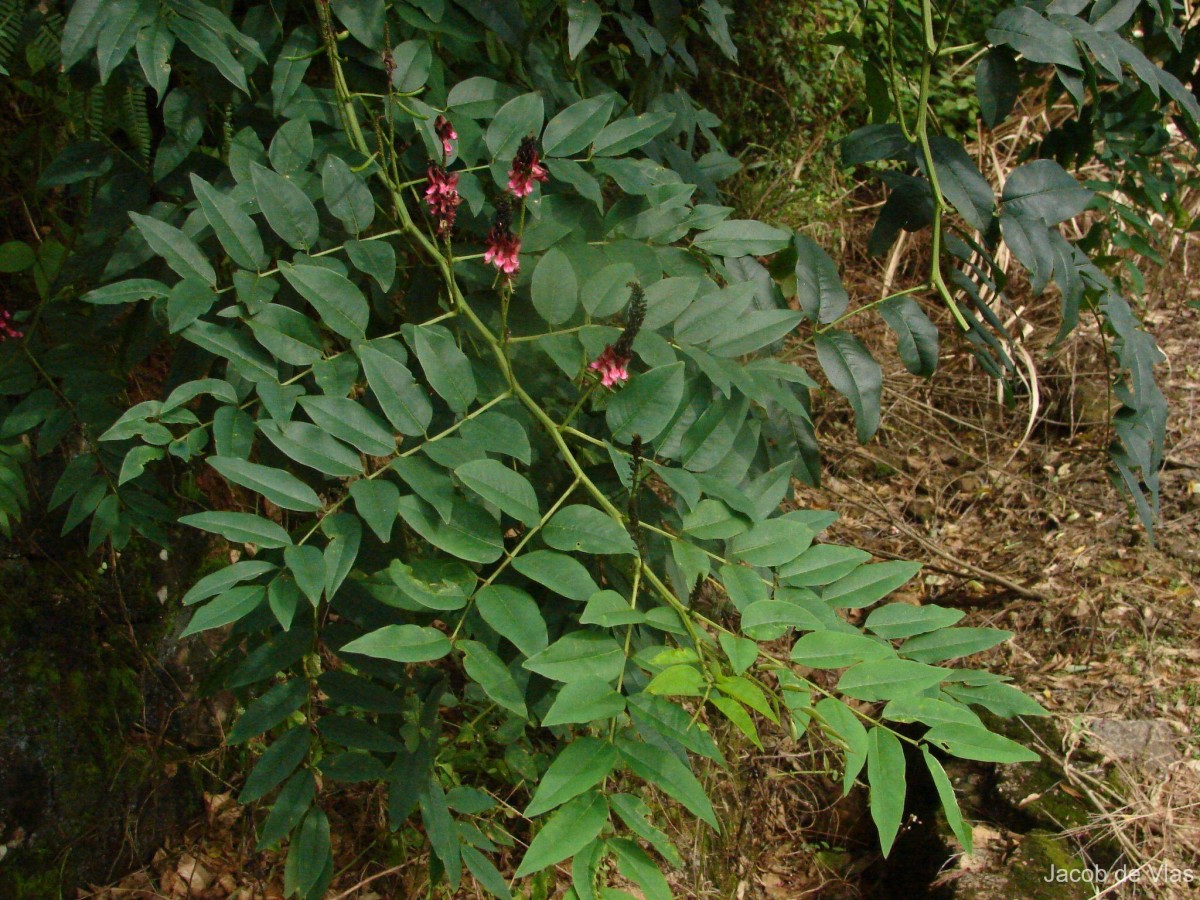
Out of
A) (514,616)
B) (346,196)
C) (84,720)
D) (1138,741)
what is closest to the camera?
(514,616)

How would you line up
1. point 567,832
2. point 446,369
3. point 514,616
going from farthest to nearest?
point 446,369 → point 514,616 → point 567,832

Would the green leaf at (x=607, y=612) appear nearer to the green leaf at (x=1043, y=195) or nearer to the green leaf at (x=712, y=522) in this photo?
the green leaf at (x=712, y=522)

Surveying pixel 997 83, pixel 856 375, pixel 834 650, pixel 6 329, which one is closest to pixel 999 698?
pixel 834 650

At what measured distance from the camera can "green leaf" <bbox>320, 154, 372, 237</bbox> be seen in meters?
1.12

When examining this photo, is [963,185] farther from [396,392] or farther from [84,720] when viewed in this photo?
[84,720]

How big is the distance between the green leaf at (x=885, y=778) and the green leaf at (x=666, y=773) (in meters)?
0.14

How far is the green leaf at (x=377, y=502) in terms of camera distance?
3.01 ft

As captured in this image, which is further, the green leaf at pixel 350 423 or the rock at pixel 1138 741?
the rock at pixel 1138 741

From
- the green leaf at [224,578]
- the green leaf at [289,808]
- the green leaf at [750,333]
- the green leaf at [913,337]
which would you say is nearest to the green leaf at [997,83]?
the green leaf at [913,337]

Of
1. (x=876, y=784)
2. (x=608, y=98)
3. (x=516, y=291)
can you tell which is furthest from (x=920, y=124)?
(x=876, y=784)

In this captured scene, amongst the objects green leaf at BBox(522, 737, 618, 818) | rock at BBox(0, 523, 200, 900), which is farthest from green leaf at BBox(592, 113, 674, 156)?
rock at BBox(0, 523, 200, 900)

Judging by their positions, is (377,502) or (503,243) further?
(503,243)

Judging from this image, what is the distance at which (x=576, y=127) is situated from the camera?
4.13 ft

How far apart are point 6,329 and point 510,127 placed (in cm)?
92
